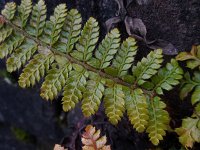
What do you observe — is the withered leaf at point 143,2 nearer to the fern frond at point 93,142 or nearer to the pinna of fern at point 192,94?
the pinna of fern at point 192,94

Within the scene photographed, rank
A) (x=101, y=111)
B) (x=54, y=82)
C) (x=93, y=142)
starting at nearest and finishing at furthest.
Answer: (x=93, y=142), (x=54, y=82), (x=101, y=111)

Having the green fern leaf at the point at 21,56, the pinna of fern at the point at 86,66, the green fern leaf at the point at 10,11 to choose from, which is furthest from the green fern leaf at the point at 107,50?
the green fern leaf at the point at 10,11

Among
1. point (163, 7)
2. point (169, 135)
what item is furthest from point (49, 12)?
point (169, 135)

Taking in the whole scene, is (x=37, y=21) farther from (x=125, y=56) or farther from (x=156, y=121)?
(x=156, y=121)

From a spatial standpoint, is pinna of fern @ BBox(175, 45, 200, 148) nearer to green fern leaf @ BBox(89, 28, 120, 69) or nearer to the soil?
the soil

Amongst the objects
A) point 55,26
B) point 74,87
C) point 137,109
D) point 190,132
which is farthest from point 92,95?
point 190,132

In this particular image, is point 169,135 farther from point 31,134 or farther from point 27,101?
point 31,134

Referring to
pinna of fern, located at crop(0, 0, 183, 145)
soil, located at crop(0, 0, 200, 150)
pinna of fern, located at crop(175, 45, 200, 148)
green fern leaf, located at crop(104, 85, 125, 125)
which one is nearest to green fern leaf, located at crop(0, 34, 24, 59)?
pinna of fern, located at crop(0, 0, 183, 145)
